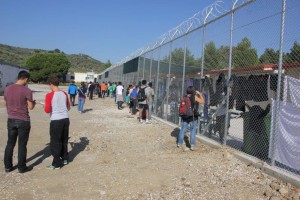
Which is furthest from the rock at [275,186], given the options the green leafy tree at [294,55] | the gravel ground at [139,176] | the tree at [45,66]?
the tree at [45,66]

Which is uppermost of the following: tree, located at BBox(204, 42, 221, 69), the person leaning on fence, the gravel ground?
tree, located at BBox(204, 42, 221, 69)

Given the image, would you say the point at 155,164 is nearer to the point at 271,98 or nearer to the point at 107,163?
the point at 107,163

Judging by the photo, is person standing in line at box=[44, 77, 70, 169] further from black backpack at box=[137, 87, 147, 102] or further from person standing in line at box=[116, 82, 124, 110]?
person standing in line at box=[116, 82, 124, 110]

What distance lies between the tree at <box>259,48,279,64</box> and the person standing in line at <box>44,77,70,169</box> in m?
3.73

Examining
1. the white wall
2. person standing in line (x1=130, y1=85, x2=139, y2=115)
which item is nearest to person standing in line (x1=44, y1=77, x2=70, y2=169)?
person standing in line (x1=130, y1=85, x2=139, y2=115)

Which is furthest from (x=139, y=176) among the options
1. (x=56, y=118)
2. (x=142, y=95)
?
(x=142, y=95)

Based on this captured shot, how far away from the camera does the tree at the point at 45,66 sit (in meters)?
81.8

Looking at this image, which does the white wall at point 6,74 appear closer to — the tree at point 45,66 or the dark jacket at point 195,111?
the dark jacket at point 195,111

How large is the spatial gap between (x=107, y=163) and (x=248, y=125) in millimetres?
2937

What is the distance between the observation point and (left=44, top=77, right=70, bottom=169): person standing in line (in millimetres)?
6324

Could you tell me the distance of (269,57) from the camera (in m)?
6.08

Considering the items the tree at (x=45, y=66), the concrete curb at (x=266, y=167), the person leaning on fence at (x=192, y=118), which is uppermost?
the tree at (x=45, y=66)

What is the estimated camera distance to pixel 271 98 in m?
6.24

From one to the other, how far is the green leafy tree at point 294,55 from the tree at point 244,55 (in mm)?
877
